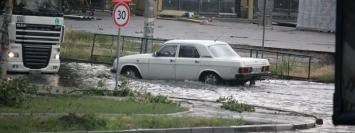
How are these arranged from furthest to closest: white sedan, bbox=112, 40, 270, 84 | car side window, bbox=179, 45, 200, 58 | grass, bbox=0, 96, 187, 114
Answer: car side window, bbox=179, 45, 200, 58 → white sedan, bbox=112, 40, 270, 84 → grass, bbox=0, 96, 187, 114

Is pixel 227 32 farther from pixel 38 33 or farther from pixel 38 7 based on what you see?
pixel 38 7

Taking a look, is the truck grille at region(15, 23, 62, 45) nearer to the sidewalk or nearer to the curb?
the curb

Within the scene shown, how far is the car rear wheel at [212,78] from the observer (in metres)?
26.1

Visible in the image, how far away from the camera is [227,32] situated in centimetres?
5338

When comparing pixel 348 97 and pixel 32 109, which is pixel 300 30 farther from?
pixel 348 97

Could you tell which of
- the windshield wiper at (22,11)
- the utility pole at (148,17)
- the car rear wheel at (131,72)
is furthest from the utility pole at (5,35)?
the utility pole at (148,17)

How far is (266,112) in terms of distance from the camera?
1961 cm

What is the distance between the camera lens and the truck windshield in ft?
80.1

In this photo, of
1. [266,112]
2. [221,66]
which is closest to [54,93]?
[266,112]

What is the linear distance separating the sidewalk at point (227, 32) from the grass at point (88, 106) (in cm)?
2444

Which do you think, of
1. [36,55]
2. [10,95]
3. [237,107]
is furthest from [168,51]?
[10,95]

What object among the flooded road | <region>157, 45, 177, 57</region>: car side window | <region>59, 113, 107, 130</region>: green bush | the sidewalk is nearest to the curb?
<region>59, 113, 107, 130</region>: green bush

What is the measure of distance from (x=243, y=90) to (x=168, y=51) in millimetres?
3158

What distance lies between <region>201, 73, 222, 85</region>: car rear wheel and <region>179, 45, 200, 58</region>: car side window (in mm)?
776
